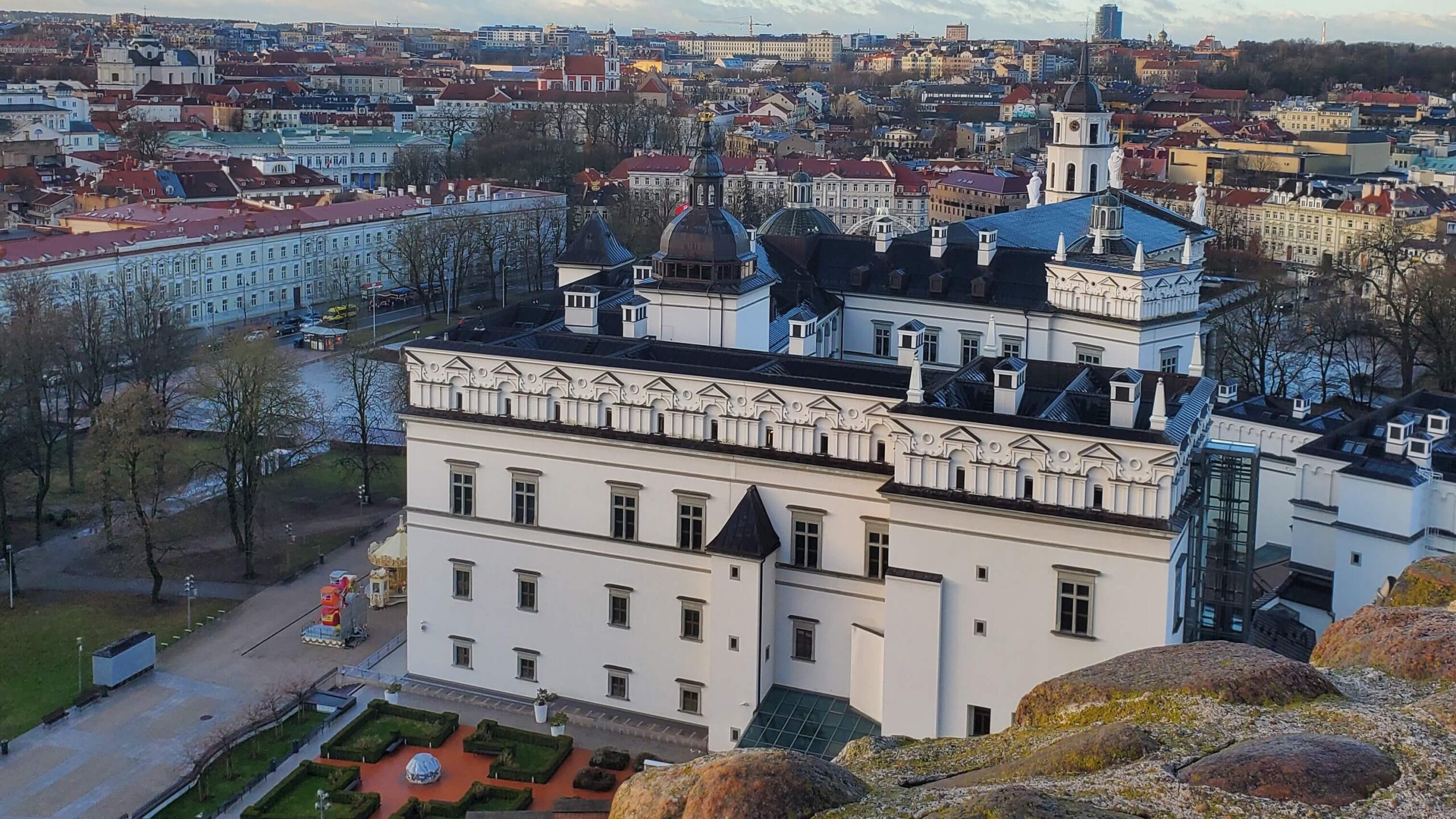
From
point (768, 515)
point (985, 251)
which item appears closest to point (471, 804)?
point (768, 515)

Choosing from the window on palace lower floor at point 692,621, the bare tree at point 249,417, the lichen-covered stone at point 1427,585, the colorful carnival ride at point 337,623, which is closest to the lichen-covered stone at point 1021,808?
the lichen-covered stone at point 1427,585

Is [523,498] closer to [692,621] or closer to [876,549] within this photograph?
[692,621]

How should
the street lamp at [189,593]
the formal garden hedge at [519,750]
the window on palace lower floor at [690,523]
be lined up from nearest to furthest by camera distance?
the formal garden hedge at [519,750]
the window on palace lower floor at [690,523]
the street lamp at [189,593]

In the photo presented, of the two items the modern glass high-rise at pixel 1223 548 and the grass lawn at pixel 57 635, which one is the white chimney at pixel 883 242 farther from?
the grass lawn at pixel 57 635

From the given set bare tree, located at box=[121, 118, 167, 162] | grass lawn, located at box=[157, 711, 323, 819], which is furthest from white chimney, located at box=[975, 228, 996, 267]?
bare tree, located at box=[121, 118, 167, 162]

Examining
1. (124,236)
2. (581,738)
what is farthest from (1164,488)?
(124,236)

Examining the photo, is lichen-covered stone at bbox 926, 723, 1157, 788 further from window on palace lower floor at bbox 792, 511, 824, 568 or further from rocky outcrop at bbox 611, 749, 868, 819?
window on palace lower floor at bbox 792, 511, 824, 568

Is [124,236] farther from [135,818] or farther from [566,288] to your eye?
[135,818]
